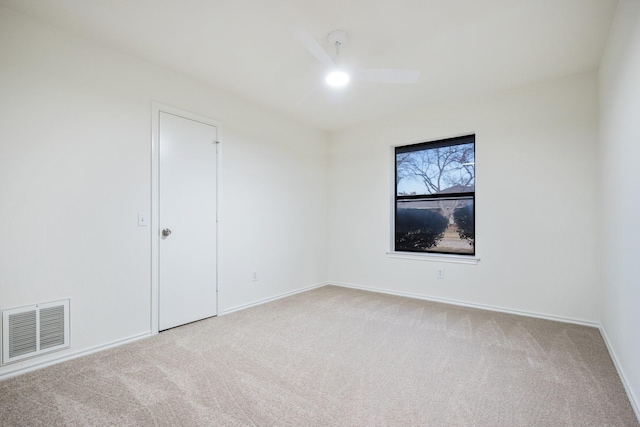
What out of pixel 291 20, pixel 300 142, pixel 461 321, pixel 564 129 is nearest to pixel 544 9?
pixel 564 129

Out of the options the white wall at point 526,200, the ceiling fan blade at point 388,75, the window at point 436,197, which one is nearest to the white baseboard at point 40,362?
the ceiling fan blade at point 388,75

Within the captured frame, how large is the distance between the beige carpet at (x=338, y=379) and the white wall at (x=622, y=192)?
0.27m

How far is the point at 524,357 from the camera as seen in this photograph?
7.36 ft

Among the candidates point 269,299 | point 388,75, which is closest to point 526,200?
point 388,75

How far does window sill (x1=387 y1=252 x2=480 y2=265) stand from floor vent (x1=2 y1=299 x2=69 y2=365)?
11.7 ft

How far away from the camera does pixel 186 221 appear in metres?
3.02

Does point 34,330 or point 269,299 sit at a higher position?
point 34,330

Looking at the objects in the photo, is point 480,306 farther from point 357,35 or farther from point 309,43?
point 309,43

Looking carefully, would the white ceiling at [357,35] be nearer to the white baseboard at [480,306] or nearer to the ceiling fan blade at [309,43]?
the ceiling fan blade at [309,43]

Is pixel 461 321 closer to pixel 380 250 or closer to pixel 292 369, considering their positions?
pixel 380 250

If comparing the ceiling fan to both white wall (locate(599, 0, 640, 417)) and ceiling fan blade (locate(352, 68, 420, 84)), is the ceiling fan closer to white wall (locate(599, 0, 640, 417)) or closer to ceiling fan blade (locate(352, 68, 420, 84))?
ceiling fan blade (locate(352, 68, 420, 84))

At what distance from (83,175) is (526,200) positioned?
4.21 meters

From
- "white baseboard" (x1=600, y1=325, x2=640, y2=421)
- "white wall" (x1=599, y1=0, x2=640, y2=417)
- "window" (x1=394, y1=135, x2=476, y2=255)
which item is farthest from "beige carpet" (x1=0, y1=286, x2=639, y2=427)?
"window" (x1=394, y1=135, x2=476, y2=255)

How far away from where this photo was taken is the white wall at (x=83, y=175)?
6.75 feet
